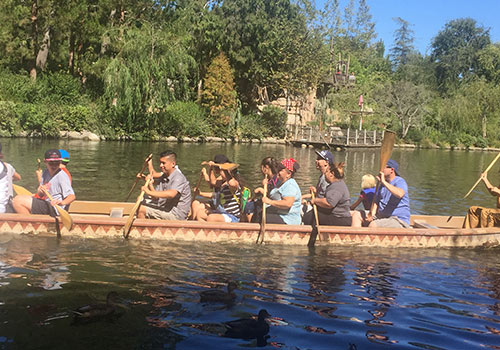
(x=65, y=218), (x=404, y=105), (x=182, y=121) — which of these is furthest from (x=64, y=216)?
(x=404, y=105)

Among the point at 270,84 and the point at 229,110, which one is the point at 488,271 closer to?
the point at 229,110

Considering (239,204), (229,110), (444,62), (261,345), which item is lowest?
(261,345)

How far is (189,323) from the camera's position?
4.82 meters

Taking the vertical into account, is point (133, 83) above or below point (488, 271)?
above

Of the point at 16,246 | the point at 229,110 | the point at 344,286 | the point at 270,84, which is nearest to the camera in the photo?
the point at 344,286

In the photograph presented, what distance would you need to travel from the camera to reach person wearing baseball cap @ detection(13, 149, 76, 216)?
738cm

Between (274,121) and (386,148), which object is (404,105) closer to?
(274,121)

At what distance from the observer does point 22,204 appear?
7836 millimetres

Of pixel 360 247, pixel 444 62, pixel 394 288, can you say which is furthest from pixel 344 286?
pixel 444 62

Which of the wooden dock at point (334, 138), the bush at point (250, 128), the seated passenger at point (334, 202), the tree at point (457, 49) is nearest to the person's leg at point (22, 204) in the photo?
the seated passenger at point (334, 202)

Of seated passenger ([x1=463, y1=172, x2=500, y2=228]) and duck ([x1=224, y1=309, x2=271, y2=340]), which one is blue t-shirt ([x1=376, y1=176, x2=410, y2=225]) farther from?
duck ([x1=224, y1=309, x2=271, y2=340])

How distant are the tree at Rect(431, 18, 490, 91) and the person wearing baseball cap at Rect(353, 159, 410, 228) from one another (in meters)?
69.3

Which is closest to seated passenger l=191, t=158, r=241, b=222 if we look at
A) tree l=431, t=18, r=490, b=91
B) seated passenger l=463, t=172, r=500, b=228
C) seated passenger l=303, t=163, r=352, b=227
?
seated passenger l=303, t=163, r=352, b=227

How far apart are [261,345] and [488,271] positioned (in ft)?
14.3
